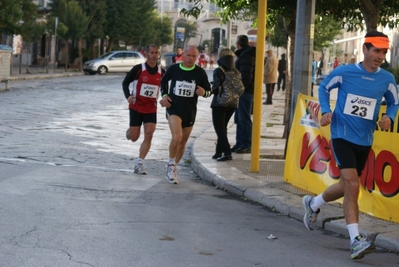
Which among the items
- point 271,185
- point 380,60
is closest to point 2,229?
point 380,60

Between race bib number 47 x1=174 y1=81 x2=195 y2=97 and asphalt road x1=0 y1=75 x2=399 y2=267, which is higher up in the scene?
race bib number 47 x1=174 y1=81 x2=195 y2=97

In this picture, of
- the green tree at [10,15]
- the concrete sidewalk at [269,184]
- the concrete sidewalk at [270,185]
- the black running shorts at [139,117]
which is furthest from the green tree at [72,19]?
the black running shorts at [139,117]

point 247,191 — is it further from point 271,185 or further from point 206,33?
point 206,33

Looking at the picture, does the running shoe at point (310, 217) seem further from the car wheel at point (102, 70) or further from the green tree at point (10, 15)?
the car wheel at point (102, 70)

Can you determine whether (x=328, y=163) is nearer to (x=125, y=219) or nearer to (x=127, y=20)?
(x=125, y=219)

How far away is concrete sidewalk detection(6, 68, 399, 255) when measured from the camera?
800 cm

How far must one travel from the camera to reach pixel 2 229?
7.18m

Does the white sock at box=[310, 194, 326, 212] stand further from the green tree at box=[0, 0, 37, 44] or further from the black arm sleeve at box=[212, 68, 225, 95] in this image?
the green tree at box=[0, 0, 37, 44]

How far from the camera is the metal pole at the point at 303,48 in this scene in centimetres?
1164

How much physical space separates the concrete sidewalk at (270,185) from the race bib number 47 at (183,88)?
1.14 m

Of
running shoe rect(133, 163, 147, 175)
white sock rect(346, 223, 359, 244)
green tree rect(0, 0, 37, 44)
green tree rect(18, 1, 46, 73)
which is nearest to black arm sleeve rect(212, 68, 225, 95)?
running shoe rect(133, 163, 147, 175)

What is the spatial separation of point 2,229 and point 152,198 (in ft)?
8.30

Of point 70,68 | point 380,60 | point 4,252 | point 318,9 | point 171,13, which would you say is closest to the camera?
point 4,252

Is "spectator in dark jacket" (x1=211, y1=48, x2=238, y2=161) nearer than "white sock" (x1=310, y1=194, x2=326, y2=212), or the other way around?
"white sock" (x1=310, y1=194, x2=326, y2=212)
